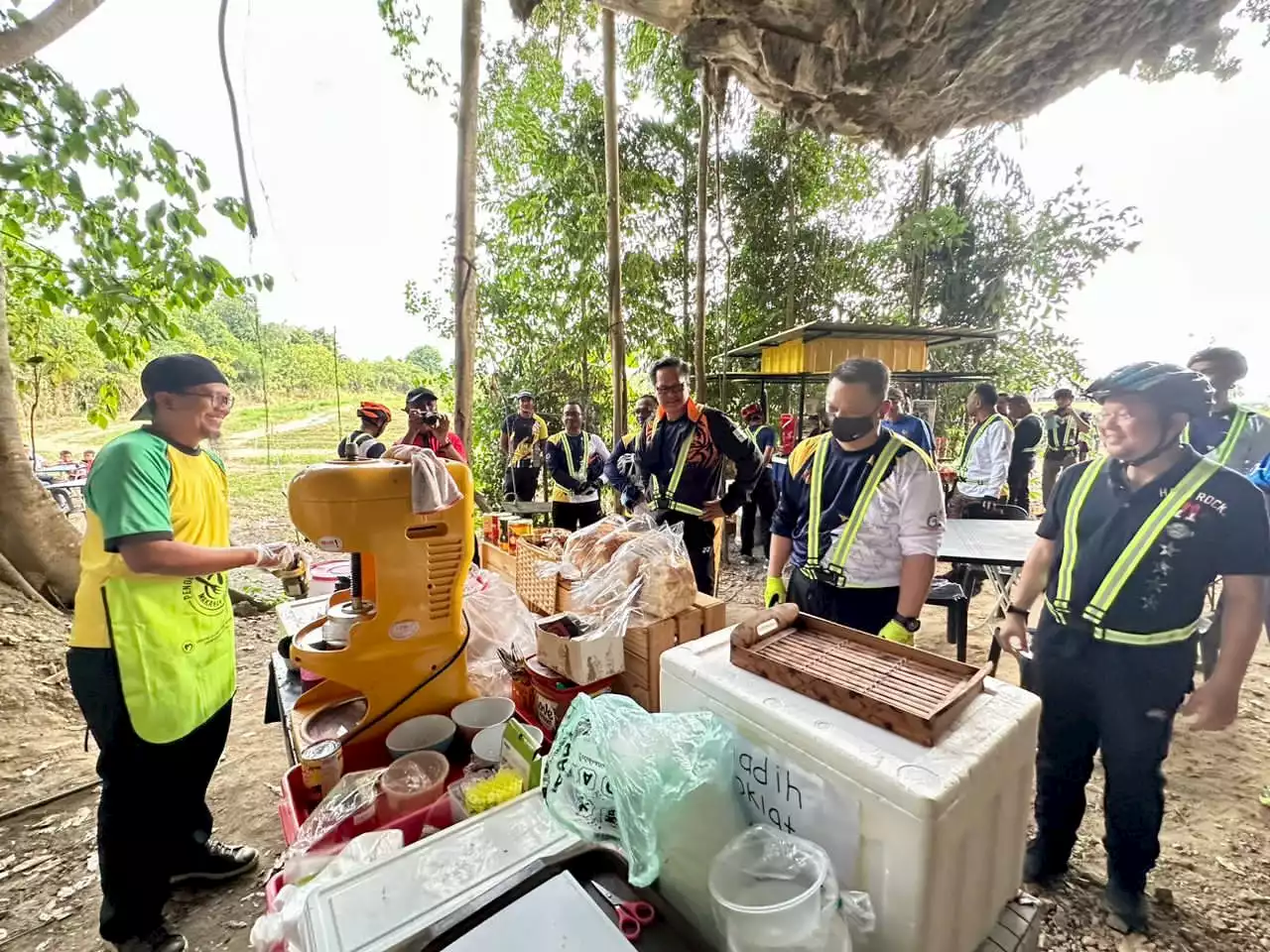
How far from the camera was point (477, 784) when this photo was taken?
1187 mm

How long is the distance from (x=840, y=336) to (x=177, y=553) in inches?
272

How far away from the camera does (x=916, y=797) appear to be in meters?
0.66

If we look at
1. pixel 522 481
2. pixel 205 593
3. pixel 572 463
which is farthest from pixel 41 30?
pixel 522 481

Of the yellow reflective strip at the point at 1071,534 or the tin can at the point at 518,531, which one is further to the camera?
the tin can at the point at 518,531

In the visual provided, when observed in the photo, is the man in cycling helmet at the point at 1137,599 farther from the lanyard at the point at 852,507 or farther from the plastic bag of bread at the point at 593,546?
the plastic bag of bread at the point at 593,546

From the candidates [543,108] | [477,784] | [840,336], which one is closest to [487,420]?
[543,108]

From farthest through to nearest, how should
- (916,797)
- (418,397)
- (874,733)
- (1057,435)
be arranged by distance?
(1057,435) < (418,397) < (874,733) < (916,797)

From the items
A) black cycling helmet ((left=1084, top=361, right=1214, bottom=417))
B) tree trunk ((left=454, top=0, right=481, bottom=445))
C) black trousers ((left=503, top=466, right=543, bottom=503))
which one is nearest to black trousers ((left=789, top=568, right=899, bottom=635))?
black cycling helmet ((left=1084, top=361, right=1214, bottom=417))

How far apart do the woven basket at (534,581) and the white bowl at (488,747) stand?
0.74 meters

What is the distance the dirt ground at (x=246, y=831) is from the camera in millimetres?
1834

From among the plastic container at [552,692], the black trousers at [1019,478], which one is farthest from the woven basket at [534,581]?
the black trousers at [1019,478]

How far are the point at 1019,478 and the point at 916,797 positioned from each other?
7760 millimetres

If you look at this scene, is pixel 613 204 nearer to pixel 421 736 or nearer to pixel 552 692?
pixel 552 692

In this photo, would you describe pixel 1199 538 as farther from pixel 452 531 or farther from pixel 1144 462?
pixel 452 531
